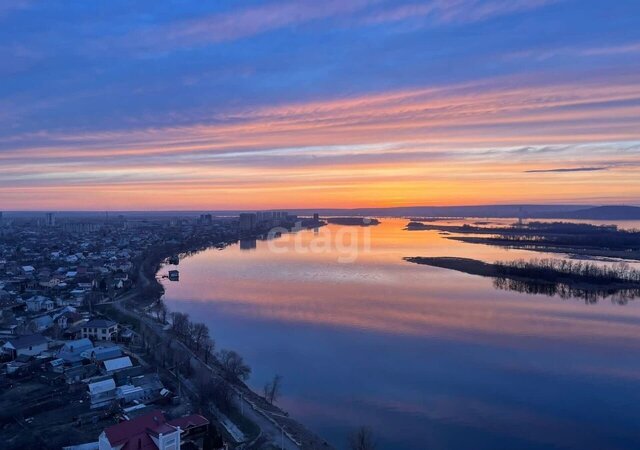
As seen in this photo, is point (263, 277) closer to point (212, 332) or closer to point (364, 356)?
point (212, 332)

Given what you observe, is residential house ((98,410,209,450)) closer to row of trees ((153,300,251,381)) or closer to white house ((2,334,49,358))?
row of trees ((153,300,251,381))

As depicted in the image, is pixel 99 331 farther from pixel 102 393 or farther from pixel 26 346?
pixel 102 393

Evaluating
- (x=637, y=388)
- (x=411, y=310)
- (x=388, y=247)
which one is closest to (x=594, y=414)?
(x=637, y=388)

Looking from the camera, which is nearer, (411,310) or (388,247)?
(411,310)

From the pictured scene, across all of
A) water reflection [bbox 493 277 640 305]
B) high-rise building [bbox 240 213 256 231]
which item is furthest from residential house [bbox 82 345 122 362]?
high-rise building [bbox 240 213 256 231]

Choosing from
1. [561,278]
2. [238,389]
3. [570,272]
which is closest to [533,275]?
[561,278]
